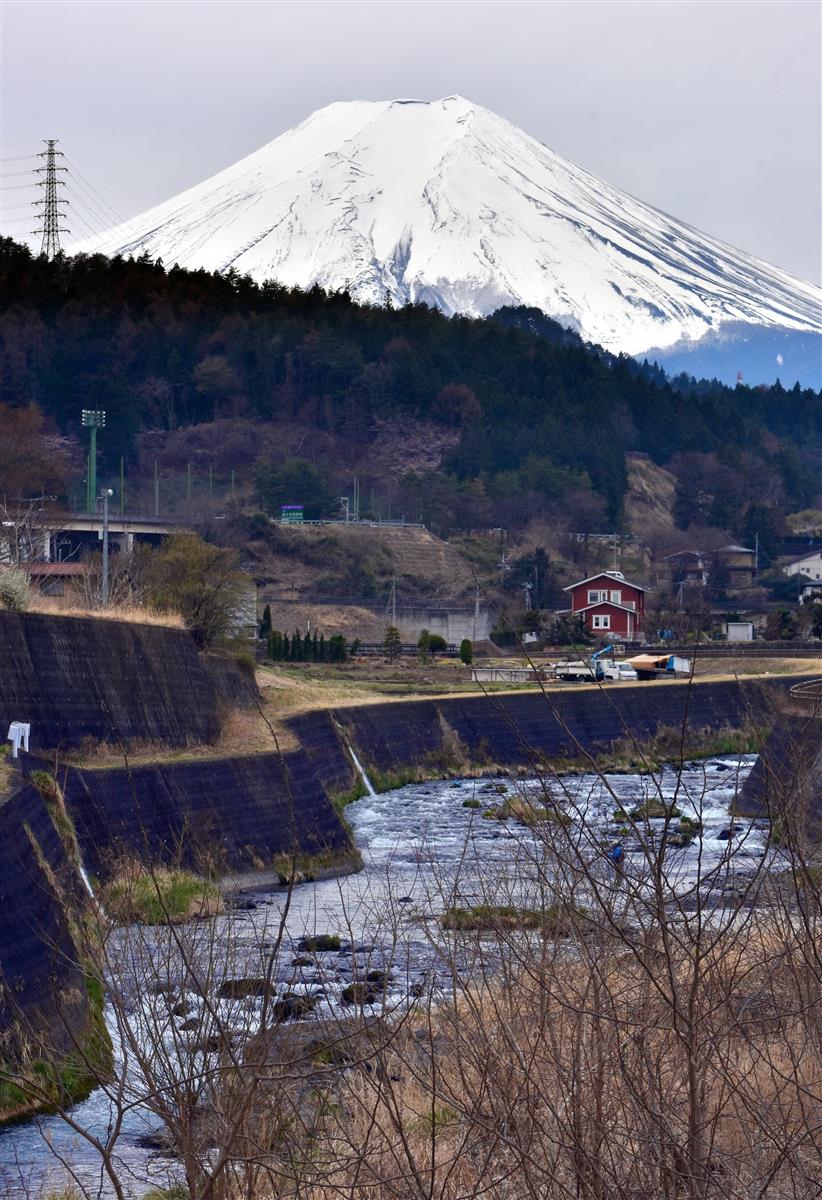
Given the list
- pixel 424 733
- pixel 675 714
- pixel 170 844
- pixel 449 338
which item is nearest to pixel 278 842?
pixel 170 844

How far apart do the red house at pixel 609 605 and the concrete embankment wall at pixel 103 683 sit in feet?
137

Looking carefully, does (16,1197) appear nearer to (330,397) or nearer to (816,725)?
(816,725)

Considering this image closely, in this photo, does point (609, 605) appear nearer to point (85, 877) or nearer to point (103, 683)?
point (103, 683)

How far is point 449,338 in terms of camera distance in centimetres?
11606

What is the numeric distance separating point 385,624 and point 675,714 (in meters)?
28.0

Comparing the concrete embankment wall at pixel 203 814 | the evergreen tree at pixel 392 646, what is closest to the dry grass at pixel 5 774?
the concrete embankment wall at pixel 203 814

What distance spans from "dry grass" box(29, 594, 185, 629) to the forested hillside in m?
58.6

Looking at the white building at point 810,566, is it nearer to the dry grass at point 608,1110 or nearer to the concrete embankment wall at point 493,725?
the concrete embankment wall at point 493,725

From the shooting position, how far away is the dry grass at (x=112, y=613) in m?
27.8

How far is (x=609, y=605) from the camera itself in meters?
72.8

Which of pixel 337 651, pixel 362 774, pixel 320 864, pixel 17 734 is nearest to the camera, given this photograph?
pixel 17 734

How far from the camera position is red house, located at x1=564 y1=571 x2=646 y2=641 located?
2867 inches

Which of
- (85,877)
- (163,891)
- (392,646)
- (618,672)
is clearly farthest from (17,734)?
(392,646)

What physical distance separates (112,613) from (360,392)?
259 feet
